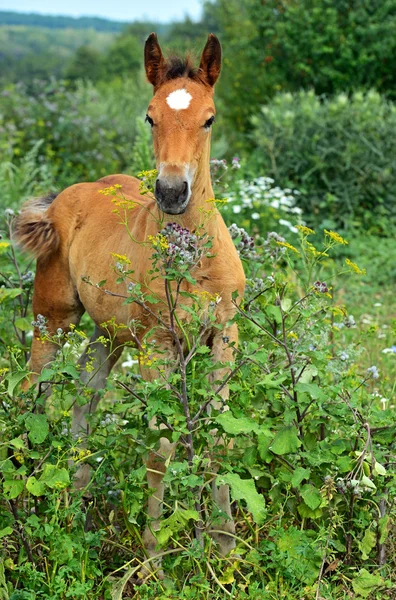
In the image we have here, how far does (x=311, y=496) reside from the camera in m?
2.75

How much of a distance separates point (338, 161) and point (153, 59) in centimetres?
547

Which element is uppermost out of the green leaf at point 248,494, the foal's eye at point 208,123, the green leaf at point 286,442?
the foal's eye at point 208,123

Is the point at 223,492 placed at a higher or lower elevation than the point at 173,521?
lower

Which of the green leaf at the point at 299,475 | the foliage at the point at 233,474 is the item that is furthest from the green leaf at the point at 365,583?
the green leaf at the point at 299,475

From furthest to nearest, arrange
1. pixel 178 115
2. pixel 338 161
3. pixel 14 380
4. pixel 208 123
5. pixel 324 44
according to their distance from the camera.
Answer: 1. pixel 324 44
2. pixel 338 161
3. pixel 208 123
4. pixel 178 115
5. pixel 14 380

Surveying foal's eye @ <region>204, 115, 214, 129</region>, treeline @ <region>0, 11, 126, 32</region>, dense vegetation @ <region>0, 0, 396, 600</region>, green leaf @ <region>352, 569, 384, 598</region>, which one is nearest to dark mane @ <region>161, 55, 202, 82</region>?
foal's eye @ <region>204, 115, 214, 129</region>

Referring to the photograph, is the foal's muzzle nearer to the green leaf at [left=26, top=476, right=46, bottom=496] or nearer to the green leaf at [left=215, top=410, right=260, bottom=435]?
the green leaf at [left=215, top=410, right=260, bottom=435]

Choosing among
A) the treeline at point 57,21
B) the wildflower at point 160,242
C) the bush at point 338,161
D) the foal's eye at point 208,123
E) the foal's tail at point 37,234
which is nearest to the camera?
the wildflower at point 160,242

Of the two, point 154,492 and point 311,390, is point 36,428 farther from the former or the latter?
point 311,390

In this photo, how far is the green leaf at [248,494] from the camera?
2469 mm

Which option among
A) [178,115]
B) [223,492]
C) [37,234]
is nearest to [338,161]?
[37,234]

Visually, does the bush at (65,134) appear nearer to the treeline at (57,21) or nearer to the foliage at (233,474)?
the foliage at (233,474)

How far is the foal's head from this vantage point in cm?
267

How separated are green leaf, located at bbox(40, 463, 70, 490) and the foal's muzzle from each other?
40.5 inches
